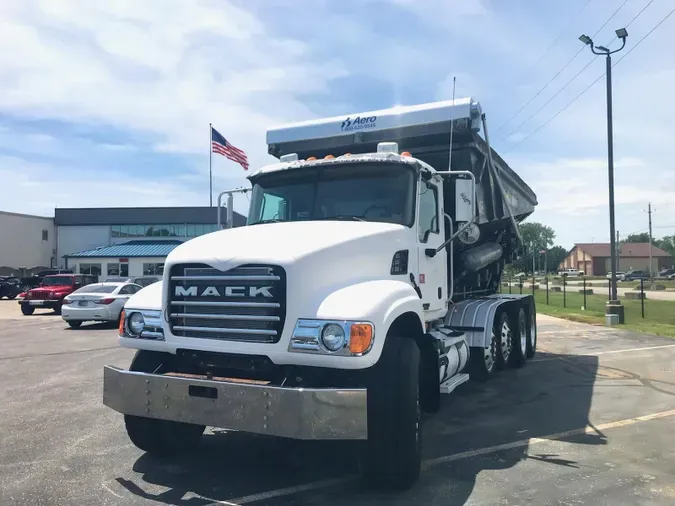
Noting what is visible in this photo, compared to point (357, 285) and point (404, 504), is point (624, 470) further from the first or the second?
point (357, 285)

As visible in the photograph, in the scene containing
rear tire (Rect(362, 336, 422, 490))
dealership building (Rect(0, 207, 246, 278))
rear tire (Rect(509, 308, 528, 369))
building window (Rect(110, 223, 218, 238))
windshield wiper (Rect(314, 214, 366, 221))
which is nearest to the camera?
rear tire (Rect(362, 336, 422, 490))

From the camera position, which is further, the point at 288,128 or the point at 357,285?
the point at 288,128

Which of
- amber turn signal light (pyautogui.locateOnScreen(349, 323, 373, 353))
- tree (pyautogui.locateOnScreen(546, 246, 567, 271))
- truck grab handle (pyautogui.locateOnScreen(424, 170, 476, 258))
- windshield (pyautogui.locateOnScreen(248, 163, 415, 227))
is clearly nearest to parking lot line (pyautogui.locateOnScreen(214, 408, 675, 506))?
amber turn signal light (pyautogui.locateOnScreen(349, 323, 373, 353))

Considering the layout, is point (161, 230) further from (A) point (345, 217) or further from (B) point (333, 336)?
(B) point (333, 336)

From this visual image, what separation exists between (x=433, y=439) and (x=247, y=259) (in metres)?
2.90

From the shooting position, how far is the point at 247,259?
4.68m

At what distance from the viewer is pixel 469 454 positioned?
5555 millimetres

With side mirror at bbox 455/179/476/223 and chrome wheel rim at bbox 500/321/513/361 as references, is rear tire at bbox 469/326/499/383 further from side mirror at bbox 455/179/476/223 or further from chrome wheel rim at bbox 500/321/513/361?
side mirror at bbox 455/179/476/223

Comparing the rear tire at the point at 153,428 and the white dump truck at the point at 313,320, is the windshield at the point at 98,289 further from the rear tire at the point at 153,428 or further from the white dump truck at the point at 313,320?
the rear tire at the point at 153,428

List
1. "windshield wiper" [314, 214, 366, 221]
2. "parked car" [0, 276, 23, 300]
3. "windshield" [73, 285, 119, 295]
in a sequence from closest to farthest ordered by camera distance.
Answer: "windshield wiper" [314, 214, 366, 221] → "windshield" [73, 285, 119, 295] → "parked car" [0, 276, 23, 300]

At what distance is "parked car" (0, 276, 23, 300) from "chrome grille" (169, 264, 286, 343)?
129 ft

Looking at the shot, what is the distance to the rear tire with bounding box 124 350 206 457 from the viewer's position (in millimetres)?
5293

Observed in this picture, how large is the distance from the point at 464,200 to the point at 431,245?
2.09ft

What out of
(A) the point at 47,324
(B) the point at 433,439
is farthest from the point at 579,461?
(A) the point at 47,324
